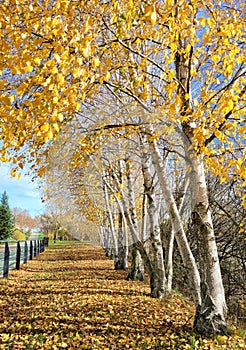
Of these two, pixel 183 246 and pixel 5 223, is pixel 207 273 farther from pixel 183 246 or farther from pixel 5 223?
pixel 5 223

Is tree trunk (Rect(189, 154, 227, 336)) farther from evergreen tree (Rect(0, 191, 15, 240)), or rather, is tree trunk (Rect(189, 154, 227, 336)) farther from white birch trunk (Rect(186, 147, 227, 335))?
evergreen tree (Rect(0, 191, 15, 240))

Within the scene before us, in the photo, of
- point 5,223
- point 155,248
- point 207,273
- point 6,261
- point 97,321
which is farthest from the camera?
point 5,223

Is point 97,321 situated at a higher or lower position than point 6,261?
lower

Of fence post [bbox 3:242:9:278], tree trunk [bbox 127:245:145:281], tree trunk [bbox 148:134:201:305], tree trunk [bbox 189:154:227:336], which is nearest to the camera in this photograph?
tree trunk [bbox 189:154:227:336]

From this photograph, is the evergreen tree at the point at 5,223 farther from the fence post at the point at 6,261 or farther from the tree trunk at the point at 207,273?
the tree trunk at the point at 207,273

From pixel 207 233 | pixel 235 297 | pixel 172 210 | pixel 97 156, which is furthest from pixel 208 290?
pixel 235 297

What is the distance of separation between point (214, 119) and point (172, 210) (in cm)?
205

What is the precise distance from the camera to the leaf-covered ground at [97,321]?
438 cm

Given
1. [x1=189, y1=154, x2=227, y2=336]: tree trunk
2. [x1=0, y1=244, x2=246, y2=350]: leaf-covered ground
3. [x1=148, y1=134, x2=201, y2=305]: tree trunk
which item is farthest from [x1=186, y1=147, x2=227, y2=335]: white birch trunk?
[x1=148, y1=134, x2=201, y2=305]: tree trunk

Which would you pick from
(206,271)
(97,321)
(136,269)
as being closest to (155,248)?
(97,321)

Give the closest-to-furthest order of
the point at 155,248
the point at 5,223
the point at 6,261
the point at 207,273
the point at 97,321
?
the point at 207,273, the point at 97,321, the point at 155,248, the point at 6,261, the point at 5,223

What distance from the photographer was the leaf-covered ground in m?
4.38

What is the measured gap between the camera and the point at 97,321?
543cm

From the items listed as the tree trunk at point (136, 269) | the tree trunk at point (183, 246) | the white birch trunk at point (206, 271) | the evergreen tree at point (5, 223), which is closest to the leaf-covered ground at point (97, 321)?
the white birch trunk at point (206, 271)
